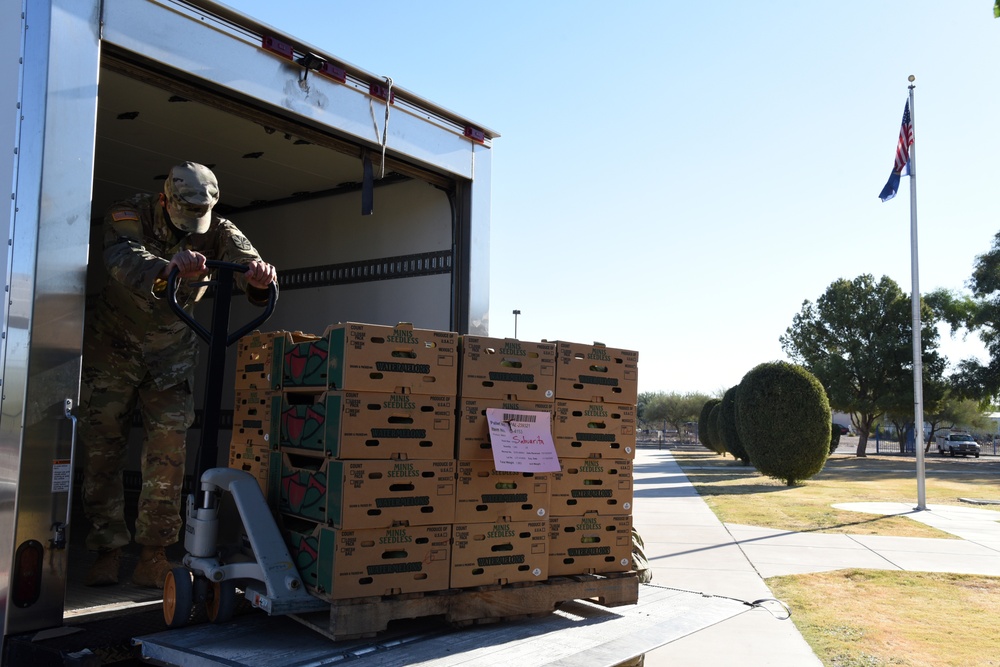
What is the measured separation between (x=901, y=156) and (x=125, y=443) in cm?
1564

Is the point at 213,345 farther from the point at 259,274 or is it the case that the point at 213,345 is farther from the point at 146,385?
the point at 146,385

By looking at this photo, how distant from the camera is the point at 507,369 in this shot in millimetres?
3408

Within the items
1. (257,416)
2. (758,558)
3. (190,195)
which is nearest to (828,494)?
(758,558)

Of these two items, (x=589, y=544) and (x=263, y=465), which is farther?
(x=589, y=544)

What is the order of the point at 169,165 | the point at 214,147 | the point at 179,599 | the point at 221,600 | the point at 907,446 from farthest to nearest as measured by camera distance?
the point at 907,446 → the point at 169,165 → the point at 214,147 → the point at 221,600 → the point at 179,599

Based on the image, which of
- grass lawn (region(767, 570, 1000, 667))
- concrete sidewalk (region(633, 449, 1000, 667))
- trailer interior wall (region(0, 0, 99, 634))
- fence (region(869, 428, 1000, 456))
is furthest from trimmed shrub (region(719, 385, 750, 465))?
trailer interior wall (region(0, 0, 99, 634))

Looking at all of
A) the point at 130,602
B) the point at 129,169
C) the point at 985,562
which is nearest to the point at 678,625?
the point at 130,602

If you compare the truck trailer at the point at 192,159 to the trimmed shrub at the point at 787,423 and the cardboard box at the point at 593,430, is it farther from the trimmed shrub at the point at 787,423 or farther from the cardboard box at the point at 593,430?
the trimmed shrub at the point at 787,423

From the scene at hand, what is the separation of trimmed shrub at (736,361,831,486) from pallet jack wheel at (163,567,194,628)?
693 inches

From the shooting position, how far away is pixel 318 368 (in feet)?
10.4

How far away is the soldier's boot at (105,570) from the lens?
360 centimetres

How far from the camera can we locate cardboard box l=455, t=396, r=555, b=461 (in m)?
3.24

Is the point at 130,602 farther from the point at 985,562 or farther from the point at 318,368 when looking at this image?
the point at 985,562

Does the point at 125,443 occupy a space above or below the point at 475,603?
above
